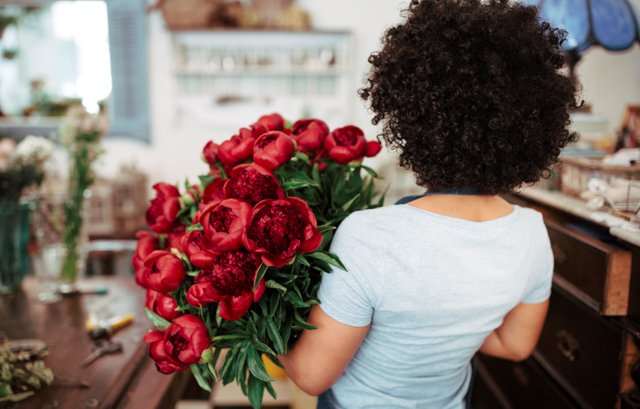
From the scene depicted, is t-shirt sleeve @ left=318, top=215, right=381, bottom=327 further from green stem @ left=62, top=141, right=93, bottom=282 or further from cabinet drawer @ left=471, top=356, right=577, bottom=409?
green stem @ left=62, top=141, right=93, bottom=282

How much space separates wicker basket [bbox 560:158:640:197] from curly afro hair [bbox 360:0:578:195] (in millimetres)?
425

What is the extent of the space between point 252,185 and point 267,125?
0.24m

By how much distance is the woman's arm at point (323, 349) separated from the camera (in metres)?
0.86

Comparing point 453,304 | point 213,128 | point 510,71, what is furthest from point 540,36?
point 213,128

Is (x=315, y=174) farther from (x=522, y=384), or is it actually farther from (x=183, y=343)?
(x=522, y=384)

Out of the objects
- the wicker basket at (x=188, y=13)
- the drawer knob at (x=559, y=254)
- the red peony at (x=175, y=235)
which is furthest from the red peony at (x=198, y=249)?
the wicker basket at (x=188, y=13)

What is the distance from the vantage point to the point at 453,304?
0.86 m

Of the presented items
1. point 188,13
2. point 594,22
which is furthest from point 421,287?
point 188,13

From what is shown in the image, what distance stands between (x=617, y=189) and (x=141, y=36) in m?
3.73

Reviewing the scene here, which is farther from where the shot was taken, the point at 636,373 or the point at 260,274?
the point at 636,373

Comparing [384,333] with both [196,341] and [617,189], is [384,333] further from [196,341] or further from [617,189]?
[617,189]

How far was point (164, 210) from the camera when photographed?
1.00m

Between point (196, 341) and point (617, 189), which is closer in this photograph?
point (196, 341)

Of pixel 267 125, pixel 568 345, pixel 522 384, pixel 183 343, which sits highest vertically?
pixel 267 125
